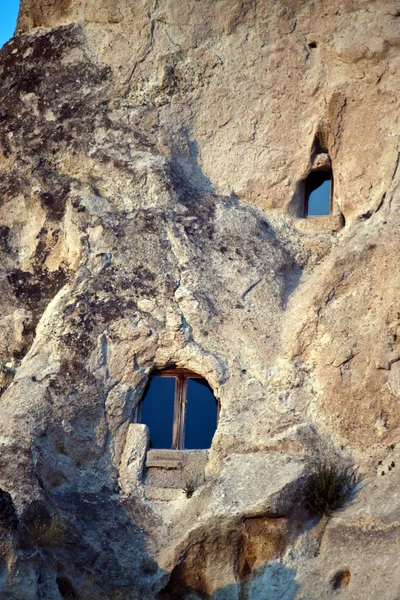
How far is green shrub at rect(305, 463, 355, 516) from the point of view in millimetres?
11875

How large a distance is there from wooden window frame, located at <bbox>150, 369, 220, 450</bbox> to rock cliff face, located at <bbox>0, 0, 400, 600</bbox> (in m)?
0.34

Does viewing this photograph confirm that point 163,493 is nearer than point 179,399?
Yes

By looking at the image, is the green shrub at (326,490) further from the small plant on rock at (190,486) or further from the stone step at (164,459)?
the stone step at (164,459)

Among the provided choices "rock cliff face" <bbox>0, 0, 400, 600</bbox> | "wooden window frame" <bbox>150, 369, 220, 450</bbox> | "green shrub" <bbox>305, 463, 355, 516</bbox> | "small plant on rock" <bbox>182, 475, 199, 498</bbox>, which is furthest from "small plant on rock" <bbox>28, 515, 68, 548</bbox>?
"green shrub" <bbox>305, 463, 355, 516</bbox>

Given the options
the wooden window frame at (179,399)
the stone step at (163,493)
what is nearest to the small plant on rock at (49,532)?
the stone step at (163,493)

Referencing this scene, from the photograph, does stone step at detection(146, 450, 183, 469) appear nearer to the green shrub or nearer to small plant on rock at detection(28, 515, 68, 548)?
small plant on rock at detection(28, 515, 68, 548)

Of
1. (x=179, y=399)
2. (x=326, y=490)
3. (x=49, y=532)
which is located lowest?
(x=49, y=532)

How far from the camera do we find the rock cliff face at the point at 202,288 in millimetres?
11727

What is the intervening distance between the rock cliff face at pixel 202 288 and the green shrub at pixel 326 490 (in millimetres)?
104

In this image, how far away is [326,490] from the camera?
1191 cm

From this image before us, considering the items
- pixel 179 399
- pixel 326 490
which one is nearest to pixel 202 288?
pixel 179 399

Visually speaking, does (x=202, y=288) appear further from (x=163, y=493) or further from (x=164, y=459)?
(x=163, y=493)

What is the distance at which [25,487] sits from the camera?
1169 cm

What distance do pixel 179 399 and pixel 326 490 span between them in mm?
2445
